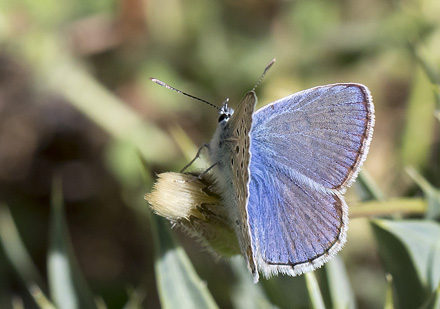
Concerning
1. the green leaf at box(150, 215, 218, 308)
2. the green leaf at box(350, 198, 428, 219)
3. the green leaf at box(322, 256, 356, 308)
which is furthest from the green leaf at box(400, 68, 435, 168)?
the green leaf at box(150, 215, 218, 308)

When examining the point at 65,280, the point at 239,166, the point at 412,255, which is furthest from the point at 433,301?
the point at 65,280

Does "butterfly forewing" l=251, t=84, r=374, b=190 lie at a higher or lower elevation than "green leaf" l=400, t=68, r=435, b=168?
higher

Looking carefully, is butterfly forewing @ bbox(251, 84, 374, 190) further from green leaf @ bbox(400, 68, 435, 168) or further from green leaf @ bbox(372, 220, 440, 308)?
green leaf @ bbox(400, 68, 435, 168)

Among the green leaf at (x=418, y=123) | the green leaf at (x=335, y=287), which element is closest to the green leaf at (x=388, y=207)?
the green leaf at (x=335, y=287)

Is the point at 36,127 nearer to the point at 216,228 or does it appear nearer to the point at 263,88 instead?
the point at 263,88

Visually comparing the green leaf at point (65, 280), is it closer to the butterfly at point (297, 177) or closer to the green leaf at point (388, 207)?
the butterfly at point (297, 177)

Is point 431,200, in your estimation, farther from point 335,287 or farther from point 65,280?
point 65,280
